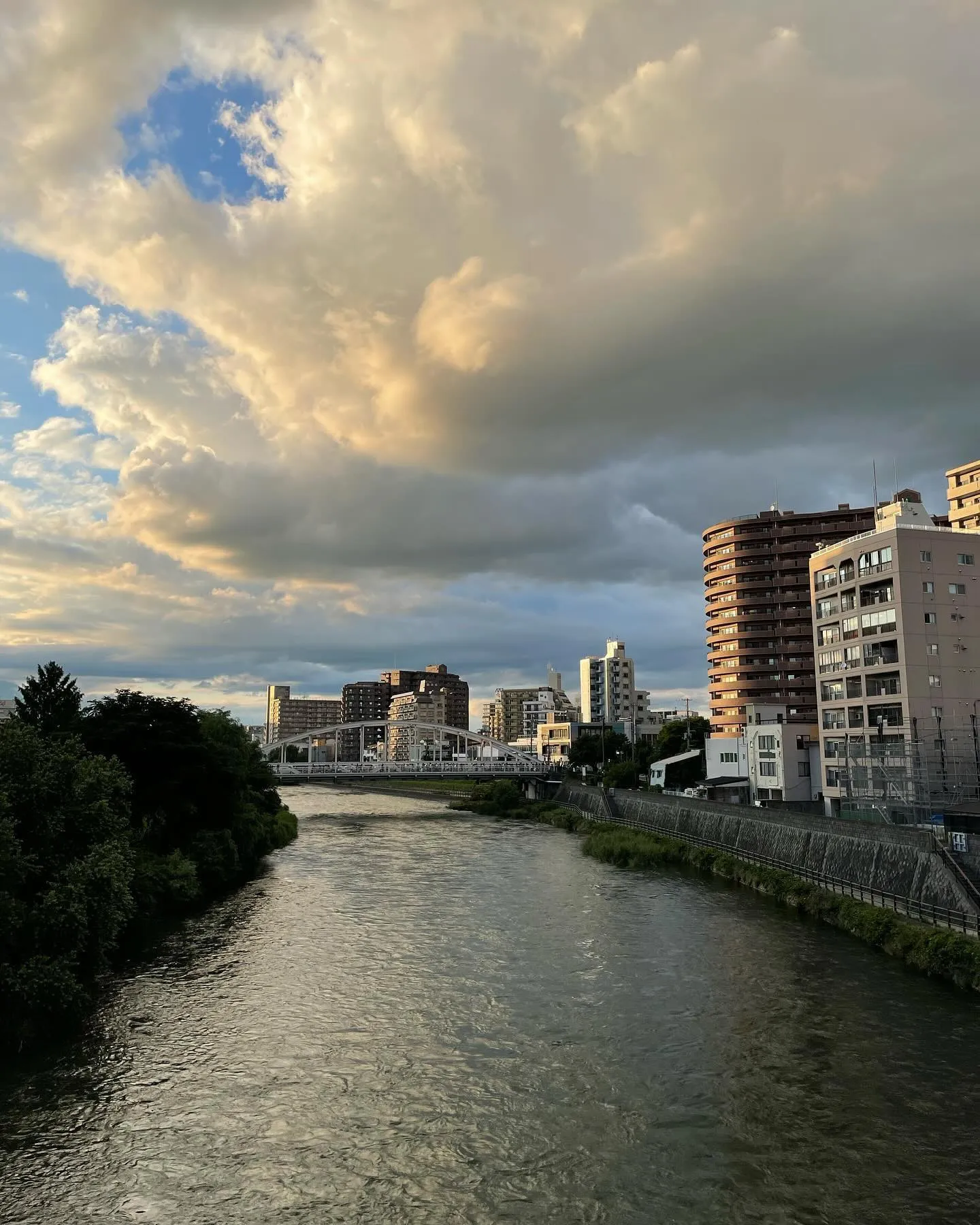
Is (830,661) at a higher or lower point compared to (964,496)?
lower

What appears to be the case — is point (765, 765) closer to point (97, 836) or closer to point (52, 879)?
point (97, 836)

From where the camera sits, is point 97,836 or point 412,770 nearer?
point 97,836

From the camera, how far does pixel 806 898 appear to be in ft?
121

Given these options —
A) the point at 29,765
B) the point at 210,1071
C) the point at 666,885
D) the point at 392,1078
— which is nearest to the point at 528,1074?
the point at 392,1078

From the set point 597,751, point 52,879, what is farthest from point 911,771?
point 597,751

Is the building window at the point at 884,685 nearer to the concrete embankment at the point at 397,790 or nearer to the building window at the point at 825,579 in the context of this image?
the building window at the point at 825,579

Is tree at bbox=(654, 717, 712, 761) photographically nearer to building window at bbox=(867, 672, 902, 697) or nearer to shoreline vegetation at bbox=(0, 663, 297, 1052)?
building window at bbox=(867, 672, 902, 697)

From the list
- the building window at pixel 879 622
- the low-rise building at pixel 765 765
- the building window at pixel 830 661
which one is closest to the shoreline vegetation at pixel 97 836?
the low-rise building at pixel 765 765

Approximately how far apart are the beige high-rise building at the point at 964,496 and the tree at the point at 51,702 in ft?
305

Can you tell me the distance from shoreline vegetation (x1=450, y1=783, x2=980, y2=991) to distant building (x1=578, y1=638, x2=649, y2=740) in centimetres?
9754

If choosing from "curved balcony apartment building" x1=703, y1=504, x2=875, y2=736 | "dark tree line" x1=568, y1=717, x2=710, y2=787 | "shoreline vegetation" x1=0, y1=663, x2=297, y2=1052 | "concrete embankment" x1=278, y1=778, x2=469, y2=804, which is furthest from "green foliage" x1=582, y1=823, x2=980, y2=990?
"concrete embankment" x1=278, y1=778, x2=469, y2=804

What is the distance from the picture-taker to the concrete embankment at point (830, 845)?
30922mm

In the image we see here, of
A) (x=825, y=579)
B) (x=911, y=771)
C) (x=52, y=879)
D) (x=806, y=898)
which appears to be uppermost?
(x=825, y=579)

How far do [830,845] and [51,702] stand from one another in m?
37.6
